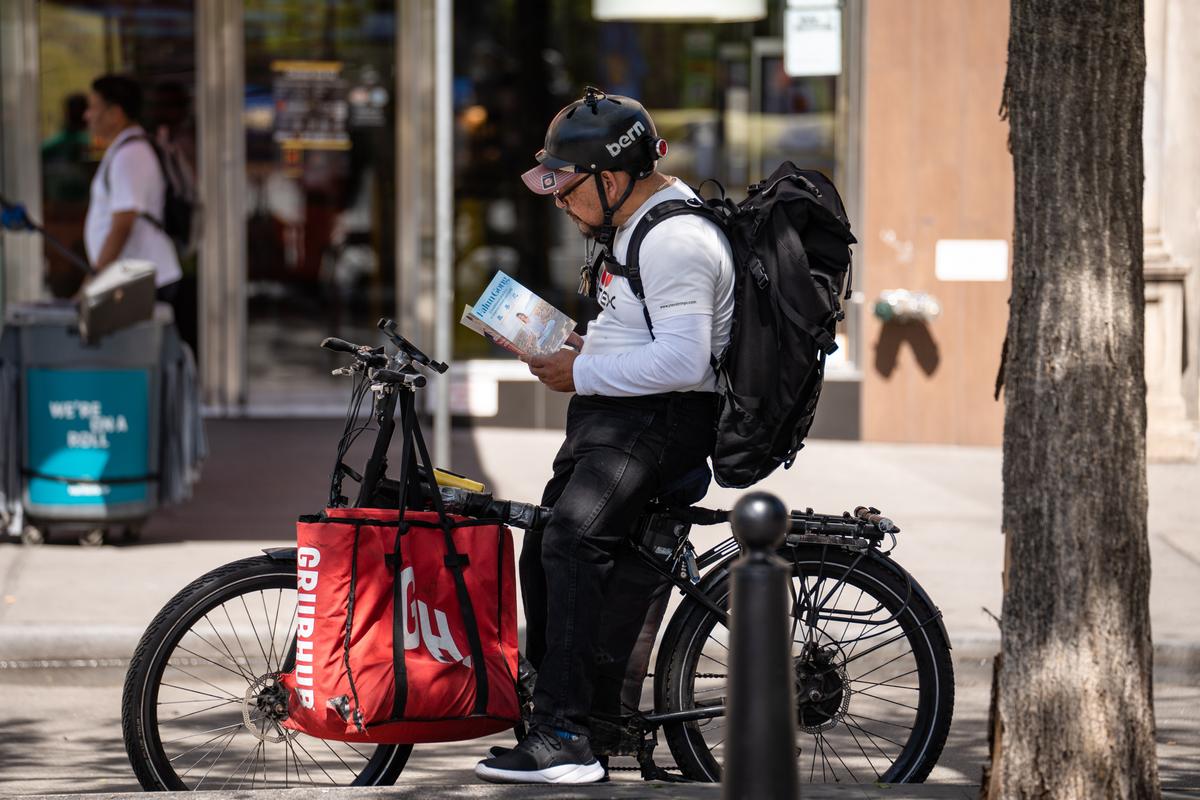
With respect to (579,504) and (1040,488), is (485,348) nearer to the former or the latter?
(579,504)

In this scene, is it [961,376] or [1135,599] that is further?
[961,376]

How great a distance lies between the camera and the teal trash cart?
7.85 meters

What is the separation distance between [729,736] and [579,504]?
141 cm

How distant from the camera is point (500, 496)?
30.5ft

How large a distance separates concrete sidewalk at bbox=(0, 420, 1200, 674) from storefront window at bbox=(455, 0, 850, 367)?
53.0 inches

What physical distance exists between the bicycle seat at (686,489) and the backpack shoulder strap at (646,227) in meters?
0.43

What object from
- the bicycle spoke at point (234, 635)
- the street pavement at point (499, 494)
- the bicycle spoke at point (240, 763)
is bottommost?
the street pavement at point (499, 494)

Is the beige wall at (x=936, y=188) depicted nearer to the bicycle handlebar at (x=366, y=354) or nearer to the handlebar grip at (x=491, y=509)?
the handlebar grip at (x=491, y=509)

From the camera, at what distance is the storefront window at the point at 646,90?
1158cm

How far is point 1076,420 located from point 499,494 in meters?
5.88

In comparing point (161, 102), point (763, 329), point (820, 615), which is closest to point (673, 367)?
point (763, 329)

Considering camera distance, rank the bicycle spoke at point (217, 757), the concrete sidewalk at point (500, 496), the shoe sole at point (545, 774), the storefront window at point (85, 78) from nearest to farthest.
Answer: the shoe sole at point (545, 774)
the bicycle spoke at point (217, 757)
the concrete sidewalk at point (500, 496)
the storefront window at point (85, 78)

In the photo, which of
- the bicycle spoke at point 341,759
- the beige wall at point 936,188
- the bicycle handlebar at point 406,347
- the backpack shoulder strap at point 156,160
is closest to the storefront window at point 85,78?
the backpack shoulder strap at point 156,160

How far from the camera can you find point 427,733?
4.29m
